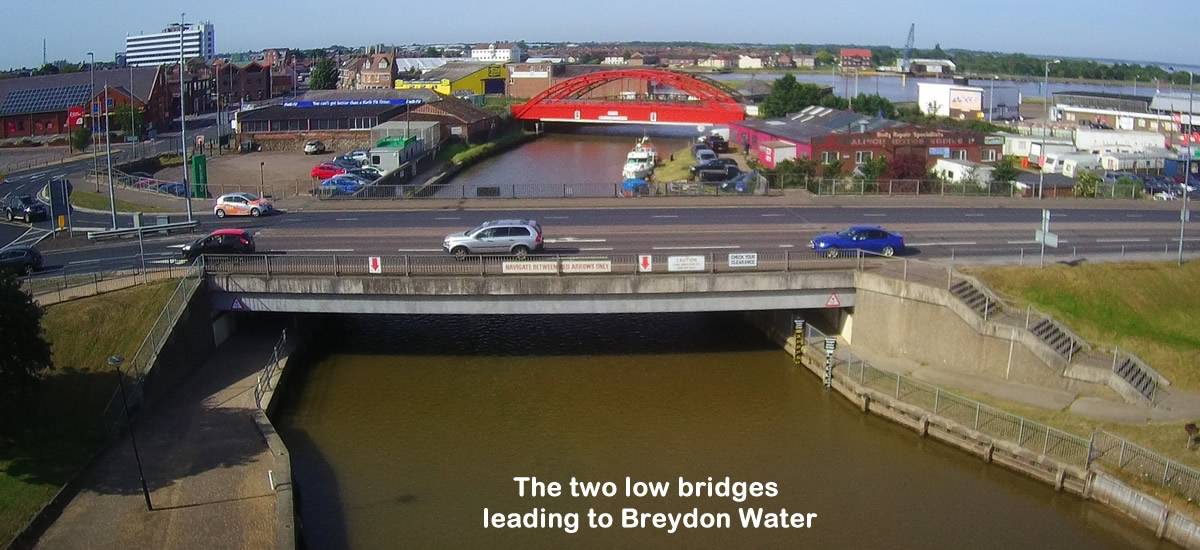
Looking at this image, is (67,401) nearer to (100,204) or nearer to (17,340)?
(17,340)

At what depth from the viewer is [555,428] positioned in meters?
22.0

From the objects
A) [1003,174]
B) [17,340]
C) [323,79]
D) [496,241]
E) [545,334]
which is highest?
[323,79]

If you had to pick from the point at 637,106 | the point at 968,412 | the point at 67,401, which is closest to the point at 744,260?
the point at 968,412

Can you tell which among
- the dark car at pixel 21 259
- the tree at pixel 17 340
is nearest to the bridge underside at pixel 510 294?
the tree at pixel 17 340

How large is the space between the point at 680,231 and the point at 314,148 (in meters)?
42.9

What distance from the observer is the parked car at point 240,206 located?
1444 inches

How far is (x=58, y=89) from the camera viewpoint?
7644 centimetres

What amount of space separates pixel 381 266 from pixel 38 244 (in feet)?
49.6

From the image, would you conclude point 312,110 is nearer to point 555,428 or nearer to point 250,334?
point 250,334

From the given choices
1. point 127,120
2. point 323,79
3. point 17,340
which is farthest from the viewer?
point 323,79

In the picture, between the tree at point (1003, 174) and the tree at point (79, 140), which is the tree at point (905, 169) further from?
the tree at point (79, 140)

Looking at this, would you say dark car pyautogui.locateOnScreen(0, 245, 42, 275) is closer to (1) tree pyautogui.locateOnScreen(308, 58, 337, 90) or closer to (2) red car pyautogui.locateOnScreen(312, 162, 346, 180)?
(2) red car pyautogui.locateOnScreen(312, 162, 346, 180)

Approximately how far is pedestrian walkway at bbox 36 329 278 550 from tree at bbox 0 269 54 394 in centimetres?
219

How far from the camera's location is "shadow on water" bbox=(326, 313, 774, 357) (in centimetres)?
2723
